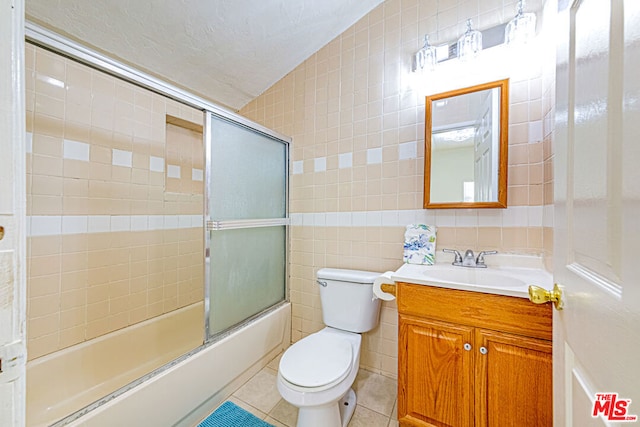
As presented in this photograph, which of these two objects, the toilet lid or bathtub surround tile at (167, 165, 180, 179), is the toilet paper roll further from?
bathtub surround tile at (167, 165, 180, 179)

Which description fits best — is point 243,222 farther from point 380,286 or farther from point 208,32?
point 208,32

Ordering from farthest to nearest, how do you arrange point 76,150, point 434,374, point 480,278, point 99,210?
point 99,210, point 76,150, point 480,278, point 434,374

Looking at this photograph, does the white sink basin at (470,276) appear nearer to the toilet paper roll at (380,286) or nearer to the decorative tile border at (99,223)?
the toilet paper roll at (380,286)

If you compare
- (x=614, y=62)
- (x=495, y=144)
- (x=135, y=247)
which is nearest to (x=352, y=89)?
(x=495, y=144)

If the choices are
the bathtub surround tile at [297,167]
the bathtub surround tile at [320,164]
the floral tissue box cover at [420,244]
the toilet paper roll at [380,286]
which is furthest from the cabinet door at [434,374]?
the bathtub surround tile at [297,167]

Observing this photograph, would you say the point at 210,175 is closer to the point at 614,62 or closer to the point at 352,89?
the point at 352,89

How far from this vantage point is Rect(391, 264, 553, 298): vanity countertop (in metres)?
1.07

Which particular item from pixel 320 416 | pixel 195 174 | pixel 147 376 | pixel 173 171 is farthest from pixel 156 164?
pixel 320 416

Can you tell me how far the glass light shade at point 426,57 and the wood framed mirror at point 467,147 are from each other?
0.19m

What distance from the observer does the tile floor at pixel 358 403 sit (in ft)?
4.63

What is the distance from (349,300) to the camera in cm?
164

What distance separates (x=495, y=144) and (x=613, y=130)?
1.16m

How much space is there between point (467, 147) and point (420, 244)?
63cm

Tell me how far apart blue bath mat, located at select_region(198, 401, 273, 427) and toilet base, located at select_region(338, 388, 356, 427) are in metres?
0.40
